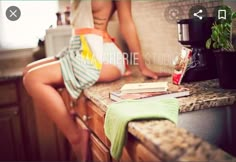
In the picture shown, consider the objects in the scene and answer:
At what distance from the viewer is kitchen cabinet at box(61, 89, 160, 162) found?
854 mm

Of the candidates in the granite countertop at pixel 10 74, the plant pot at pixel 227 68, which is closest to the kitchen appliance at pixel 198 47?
the plant pot at pixel 227 68

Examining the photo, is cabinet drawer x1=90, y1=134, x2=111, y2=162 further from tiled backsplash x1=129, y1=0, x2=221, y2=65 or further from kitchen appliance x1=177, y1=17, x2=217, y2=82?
tiled backsplash x1=129, y1=0, x2=221, y2=65

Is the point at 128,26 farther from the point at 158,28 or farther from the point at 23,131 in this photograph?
the point at 23,131

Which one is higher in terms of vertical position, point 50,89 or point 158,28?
point 158,28

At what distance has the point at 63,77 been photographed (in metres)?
1.42

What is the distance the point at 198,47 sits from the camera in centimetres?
124

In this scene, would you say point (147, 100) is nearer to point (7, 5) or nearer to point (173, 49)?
point (173, 49)

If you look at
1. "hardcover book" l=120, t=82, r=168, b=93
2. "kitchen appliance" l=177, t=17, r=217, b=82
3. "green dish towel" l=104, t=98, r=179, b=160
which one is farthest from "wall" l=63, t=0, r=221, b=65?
"green dish towel" l=104, t=98, r=179, b=160

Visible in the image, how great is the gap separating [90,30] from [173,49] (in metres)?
0.41

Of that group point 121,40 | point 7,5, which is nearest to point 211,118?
point 121,40

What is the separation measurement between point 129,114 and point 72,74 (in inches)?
24.1

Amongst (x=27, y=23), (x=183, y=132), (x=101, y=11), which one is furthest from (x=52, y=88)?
(x=183, y=132)

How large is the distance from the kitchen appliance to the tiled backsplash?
12cm

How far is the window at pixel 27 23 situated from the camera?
5.73ft
